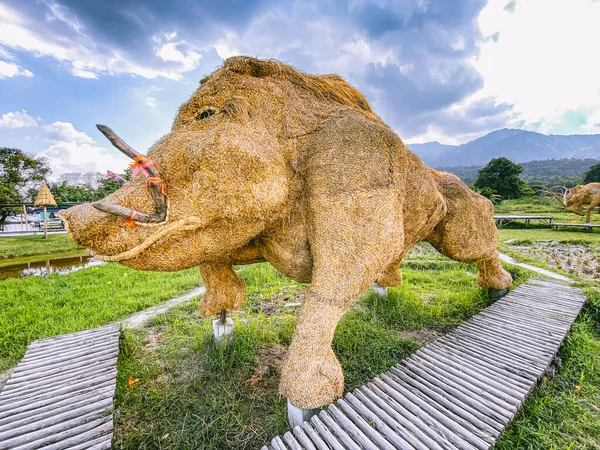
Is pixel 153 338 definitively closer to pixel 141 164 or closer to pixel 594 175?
pixel 141 164

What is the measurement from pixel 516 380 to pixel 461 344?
27.3 inches

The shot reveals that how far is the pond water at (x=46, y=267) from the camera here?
10977mm

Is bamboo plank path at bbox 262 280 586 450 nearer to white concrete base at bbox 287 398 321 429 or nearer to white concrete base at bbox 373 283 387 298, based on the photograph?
white concrete base at bbox 287 398 321 429

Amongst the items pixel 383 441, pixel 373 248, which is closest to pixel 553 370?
pixel 383 441

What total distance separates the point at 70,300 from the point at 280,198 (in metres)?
7.30

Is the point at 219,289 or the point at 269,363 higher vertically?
the point at 219,289

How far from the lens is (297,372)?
224cm

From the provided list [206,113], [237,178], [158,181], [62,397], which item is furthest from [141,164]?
[62,397]

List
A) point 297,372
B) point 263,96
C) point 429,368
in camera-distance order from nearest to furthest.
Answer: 1. point 297,372
2. point 263,96
3. point 429,368

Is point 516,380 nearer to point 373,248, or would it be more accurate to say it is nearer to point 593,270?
point 373,248

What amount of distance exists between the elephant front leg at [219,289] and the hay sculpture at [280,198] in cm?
75

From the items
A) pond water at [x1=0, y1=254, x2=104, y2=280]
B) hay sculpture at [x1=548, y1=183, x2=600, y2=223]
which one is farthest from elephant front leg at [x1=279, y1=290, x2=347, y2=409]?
hay sculpture at [x1=548, y1=183, x2=600, y2=223]

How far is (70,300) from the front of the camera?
695cm

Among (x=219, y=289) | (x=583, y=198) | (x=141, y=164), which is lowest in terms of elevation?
(x=219, y=289)
